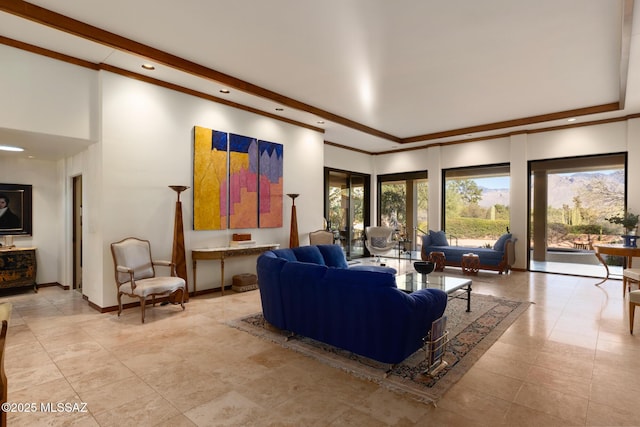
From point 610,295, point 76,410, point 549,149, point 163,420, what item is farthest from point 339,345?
point 549,149

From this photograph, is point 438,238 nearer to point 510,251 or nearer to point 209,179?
point 510,251

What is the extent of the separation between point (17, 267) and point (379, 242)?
7025 millimetres

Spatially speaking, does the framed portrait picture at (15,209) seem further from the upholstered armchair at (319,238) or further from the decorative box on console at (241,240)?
the upholstered armchair at (319,238)

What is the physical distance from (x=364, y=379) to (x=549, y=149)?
7.18 m

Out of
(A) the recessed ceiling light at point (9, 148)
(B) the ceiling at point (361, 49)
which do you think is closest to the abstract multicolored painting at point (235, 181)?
(B) the ceiling at point (361, 49)

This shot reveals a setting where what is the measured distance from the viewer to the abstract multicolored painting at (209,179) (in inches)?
212

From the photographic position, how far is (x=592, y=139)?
7027 mm

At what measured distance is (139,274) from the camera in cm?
460

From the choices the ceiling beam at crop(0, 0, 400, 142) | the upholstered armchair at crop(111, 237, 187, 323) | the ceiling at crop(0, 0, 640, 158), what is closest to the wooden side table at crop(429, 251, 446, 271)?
the ceiling at crop(0, 0, 640, 158)

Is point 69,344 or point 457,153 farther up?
point 457,153

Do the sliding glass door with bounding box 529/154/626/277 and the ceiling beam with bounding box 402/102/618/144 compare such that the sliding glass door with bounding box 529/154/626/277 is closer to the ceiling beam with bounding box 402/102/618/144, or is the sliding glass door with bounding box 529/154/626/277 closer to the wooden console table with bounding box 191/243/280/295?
the ceiling beam with bounding box 402/102/618/144

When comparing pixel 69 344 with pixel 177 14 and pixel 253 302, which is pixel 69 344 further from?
pixel 177 14

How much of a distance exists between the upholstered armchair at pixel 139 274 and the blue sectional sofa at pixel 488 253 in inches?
225

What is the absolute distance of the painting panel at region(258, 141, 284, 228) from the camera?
6348 mm
